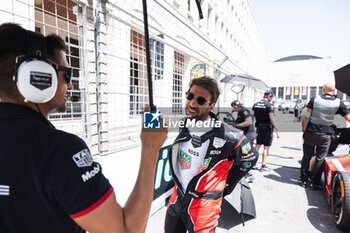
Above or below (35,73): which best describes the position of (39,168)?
below

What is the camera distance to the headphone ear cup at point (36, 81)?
2.30ft

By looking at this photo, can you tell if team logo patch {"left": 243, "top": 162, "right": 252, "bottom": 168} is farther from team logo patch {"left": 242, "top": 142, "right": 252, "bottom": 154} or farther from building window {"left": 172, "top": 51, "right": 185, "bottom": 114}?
building window {"left": 172, "top": 51, "right": 185, "bottom": 114}

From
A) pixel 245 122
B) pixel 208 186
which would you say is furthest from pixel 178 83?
pixel 208 186

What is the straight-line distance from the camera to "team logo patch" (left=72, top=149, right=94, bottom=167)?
0.66m

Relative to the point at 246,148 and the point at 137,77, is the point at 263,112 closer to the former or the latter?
the point at 246,148

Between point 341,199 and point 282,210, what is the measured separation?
0.86 meters

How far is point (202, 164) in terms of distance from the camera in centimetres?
176

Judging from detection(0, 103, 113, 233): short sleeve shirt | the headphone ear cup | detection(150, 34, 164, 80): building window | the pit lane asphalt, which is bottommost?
the pit lane asphalt

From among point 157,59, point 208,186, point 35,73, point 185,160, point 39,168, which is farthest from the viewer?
point 157,59

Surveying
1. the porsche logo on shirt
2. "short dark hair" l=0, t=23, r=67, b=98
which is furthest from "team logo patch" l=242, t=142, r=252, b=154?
"short dark hair" l=0, t=23, r=67, b=98

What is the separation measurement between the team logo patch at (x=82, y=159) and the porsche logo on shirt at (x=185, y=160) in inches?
48.6

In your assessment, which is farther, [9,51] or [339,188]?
[339,188]

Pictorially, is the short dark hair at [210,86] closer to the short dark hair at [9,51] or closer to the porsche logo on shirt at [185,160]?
the porsche logo on shirt at [185,160]

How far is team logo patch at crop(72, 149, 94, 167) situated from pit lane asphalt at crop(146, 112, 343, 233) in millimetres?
2333
